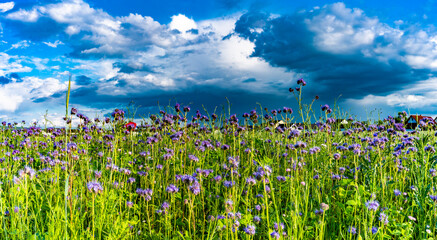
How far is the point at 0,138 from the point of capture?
27.9 feet

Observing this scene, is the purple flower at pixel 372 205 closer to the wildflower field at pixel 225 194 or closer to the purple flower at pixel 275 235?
the wildflower field at pixel 225 194

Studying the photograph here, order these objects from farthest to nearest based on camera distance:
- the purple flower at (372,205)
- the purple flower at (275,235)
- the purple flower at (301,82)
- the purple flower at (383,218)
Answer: the purple flower at (301,82)
the purple flower at (383,218)
the purple flower at (372,205)
the purple flower at (275,235)

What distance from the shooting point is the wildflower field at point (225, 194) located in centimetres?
279

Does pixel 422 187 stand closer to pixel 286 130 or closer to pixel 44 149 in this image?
pixel 286 130

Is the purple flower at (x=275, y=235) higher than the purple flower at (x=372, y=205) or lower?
lower

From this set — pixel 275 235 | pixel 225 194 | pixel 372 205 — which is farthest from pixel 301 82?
pixel 275 235

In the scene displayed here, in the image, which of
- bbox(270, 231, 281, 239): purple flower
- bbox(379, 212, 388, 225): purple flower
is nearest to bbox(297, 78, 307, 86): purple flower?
bbox(379, 212, 388, 225): purple flower

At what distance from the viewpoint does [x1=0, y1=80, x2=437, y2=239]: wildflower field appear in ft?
9.14

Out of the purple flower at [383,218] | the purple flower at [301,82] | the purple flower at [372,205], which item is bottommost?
the purple flower at [383,218]

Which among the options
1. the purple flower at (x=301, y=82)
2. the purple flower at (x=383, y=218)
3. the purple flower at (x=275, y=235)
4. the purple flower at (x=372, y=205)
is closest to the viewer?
the purple flower at (x=275, y=235)

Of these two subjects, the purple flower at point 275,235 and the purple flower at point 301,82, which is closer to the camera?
the purple flower at point 275,235

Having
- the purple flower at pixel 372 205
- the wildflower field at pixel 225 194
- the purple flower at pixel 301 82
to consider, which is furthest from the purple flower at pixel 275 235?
the purple flower at pixel 301 82

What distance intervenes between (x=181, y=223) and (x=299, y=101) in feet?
10.6

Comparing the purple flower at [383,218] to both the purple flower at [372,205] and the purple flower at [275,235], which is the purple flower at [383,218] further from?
the purple flower at [275,235]
